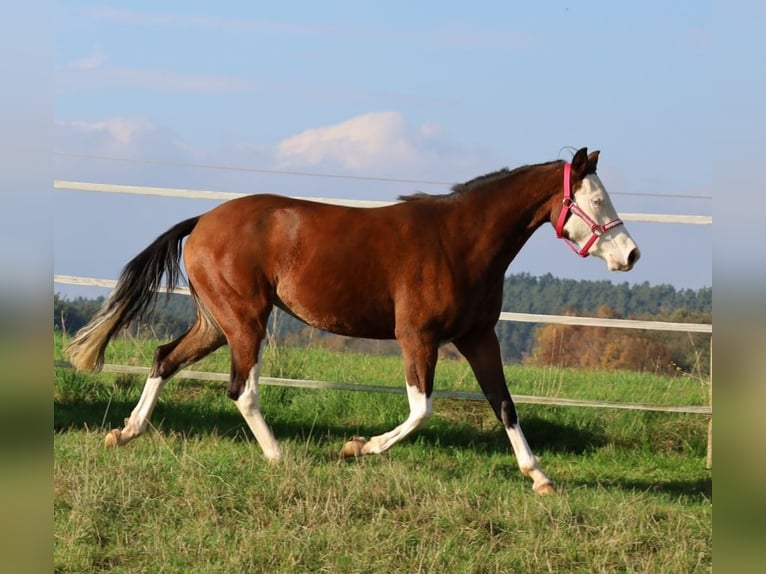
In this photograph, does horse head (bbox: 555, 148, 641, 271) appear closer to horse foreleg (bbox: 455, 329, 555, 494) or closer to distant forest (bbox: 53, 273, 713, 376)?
horse foreleg (bbox: 455, 329, 555, 494)

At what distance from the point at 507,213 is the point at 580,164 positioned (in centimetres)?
56

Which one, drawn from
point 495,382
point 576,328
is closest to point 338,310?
point 495,382

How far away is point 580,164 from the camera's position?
631 cm

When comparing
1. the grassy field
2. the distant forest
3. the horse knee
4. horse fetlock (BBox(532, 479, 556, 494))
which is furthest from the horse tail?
horse fetlock (BBox(532, 479, 556, 494))

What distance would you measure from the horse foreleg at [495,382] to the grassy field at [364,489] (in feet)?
0.80

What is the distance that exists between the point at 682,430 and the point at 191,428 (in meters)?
3.72

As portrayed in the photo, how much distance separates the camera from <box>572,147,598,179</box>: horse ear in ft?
20.6

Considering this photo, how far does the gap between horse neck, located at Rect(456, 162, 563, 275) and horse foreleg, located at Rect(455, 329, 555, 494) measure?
19.3 inches

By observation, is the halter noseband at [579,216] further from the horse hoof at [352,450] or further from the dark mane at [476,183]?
the horse hoof at [352,450]

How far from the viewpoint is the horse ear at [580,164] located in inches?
247

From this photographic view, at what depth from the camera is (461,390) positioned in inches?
319

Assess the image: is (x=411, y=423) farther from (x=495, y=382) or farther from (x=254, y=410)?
(x=254, y=410)

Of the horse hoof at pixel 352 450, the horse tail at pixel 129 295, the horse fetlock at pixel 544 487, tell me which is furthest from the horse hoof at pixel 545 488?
the horse tail at pixel 129 295

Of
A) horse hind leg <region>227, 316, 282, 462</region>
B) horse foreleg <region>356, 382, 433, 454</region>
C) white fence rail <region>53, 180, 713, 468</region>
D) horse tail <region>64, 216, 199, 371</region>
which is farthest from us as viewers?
white fence rail <region>53, 180, 713, 468</region>
